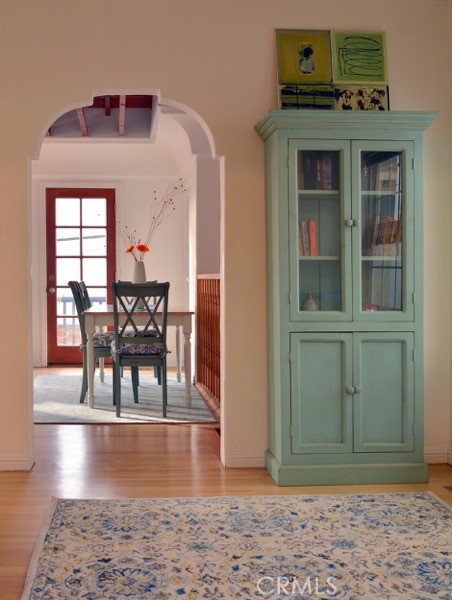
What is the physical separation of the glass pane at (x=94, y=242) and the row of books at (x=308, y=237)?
5.51 metres

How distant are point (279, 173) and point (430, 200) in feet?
3.38

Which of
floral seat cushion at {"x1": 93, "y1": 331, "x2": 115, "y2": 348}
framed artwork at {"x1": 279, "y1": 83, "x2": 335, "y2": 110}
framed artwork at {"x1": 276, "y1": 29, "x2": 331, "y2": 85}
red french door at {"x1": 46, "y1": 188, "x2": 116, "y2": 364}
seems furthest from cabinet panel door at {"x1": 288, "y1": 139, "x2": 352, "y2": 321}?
red french door at {"x1": 46, "y1": 188, "x2": 116, "y2": 364}

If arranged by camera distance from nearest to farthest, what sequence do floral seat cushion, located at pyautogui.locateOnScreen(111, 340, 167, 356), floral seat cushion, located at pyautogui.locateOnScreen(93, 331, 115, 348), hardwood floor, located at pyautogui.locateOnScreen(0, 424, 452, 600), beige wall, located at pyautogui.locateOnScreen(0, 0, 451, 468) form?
hardwood floor, located at pyautogui.locateOnScreen(0, 424, 452, 600) < beige wall, located at pyautogui.locateOnScreen(0, 0, 451, 468) < floral seat cushion, located at pyautogui.locateOnScreen(111, 340, 167, 356) < floral seat cushion, located at pyautogui.locateOnScreen(93, 331, 115, 348)

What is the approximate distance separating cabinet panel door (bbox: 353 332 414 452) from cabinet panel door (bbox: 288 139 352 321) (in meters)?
0.24

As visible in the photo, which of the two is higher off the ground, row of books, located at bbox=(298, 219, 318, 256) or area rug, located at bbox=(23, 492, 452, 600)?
row of books, located at bbox=(298, 219, 318, 256)

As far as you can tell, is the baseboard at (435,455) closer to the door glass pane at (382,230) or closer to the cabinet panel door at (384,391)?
the cabinet panel door at (384,391)

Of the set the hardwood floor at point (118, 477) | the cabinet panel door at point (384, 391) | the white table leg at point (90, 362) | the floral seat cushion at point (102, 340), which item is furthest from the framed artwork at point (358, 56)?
the floral seat cushion at point (102, 340)

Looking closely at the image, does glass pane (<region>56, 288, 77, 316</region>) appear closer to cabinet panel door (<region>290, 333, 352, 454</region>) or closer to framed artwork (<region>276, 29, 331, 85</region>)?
framed artwork (<region>276, 29, 331, 85</region>)

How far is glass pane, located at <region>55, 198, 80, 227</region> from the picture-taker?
30.6ft

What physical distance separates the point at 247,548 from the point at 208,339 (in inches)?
159

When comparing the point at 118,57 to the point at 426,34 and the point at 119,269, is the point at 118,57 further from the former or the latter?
the point at 119,269

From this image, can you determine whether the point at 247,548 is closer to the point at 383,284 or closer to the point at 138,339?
the point at 383,284

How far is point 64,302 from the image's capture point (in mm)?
9344

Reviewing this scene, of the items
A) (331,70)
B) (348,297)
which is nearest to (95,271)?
(331,70)
